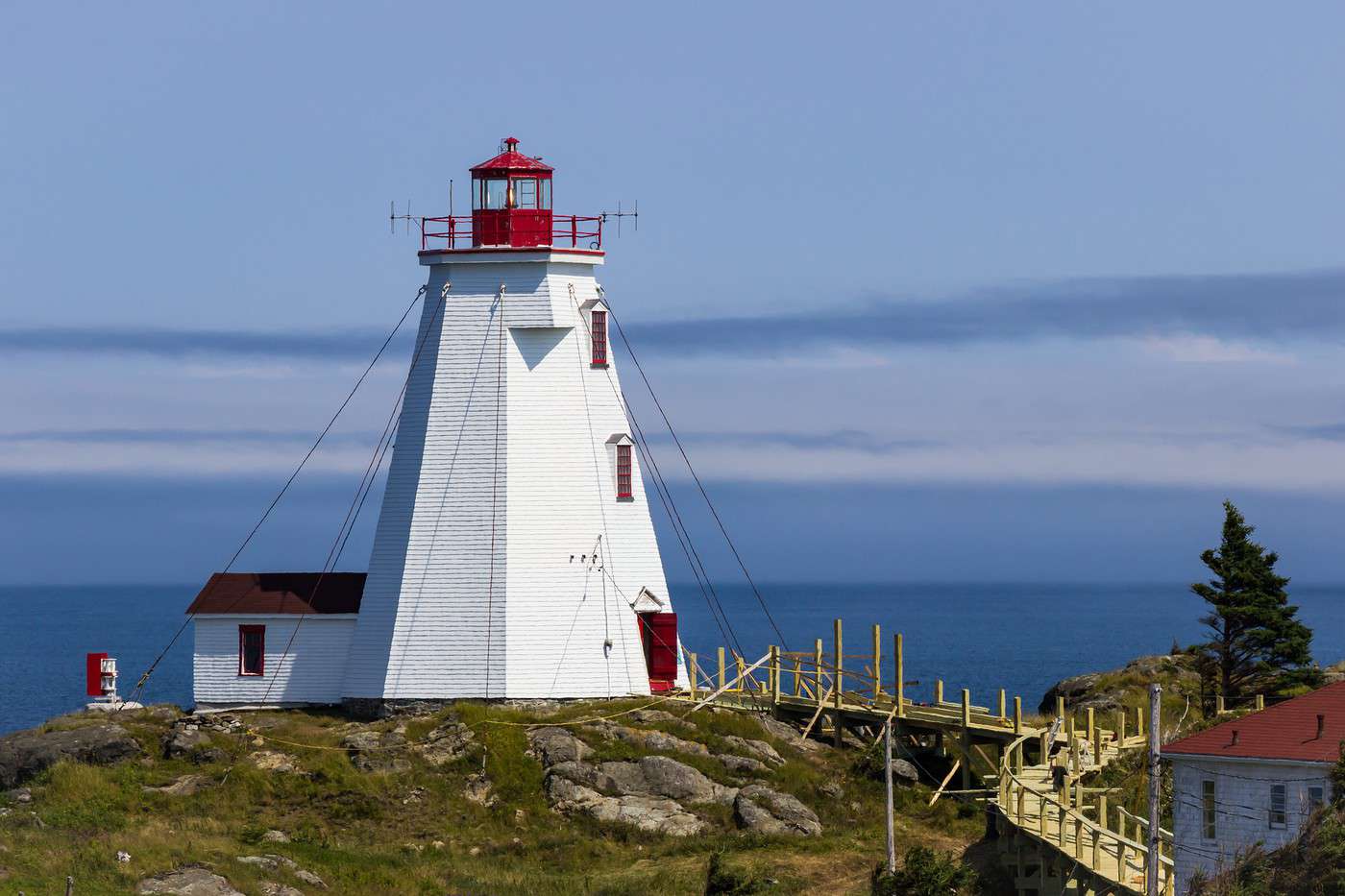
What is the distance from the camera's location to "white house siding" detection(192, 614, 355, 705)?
45.5m

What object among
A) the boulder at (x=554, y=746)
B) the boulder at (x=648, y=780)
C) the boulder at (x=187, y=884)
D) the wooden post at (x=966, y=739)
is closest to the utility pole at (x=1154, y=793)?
the boulder at (x=648, y=780)

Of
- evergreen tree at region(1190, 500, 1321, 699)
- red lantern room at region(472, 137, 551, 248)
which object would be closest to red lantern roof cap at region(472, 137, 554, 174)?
red lantern room at region(472, 137, 551, 248)

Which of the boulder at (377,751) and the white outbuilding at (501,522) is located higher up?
the white outbuilding at (501,522)

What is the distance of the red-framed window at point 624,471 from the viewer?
150 feet

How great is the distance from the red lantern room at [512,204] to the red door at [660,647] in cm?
924

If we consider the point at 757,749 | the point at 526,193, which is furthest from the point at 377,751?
the point at 526,193

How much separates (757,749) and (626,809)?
3975 millimetres

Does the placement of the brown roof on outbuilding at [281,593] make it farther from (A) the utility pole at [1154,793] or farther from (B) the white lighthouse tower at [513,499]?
(A) the utility pole at [1154,793]

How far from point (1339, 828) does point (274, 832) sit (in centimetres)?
2076

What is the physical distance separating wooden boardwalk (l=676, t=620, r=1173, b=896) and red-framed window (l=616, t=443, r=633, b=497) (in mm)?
4818

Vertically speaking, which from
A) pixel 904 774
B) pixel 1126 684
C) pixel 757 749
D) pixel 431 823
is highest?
pixel 1126 684

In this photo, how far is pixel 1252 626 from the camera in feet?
145

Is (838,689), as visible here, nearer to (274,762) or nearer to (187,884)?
(274,762)

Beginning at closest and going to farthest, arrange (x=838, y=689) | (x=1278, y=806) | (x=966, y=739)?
(x=1278, y=806), (x=966, y=739), (x=838, y=689)
